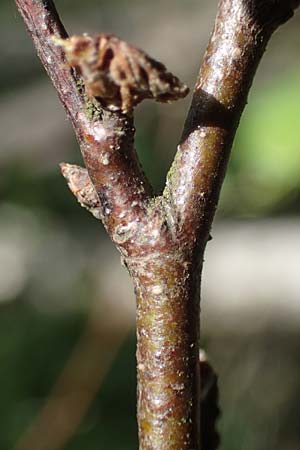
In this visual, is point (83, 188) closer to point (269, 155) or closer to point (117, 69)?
point (117, 69)

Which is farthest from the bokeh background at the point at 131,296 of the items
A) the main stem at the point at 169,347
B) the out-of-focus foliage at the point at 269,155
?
the main stem at the point at 169,347

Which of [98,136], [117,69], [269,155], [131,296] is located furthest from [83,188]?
[131,296]

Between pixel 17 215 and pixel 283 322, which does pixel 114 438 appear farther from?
pixel 17 215

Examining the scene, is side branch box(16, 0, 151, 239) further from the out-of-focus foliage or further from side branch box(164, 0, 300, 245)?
the out-of-focus foliage

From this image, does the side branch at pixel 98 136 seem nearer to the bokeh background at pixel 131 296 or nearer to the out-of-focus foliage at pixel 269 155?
the bokeh background at pixel 131 296

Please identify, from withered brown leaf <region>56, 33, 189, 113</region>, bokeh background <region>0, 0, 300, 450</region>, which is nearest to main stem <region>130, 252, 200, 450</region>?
withered brown leaf <region>56, 33, 189, 113</region>

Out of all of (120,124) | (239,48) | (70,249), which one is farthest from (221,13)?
(70,249)

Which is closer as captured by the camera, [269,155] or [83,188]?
[83,188]
